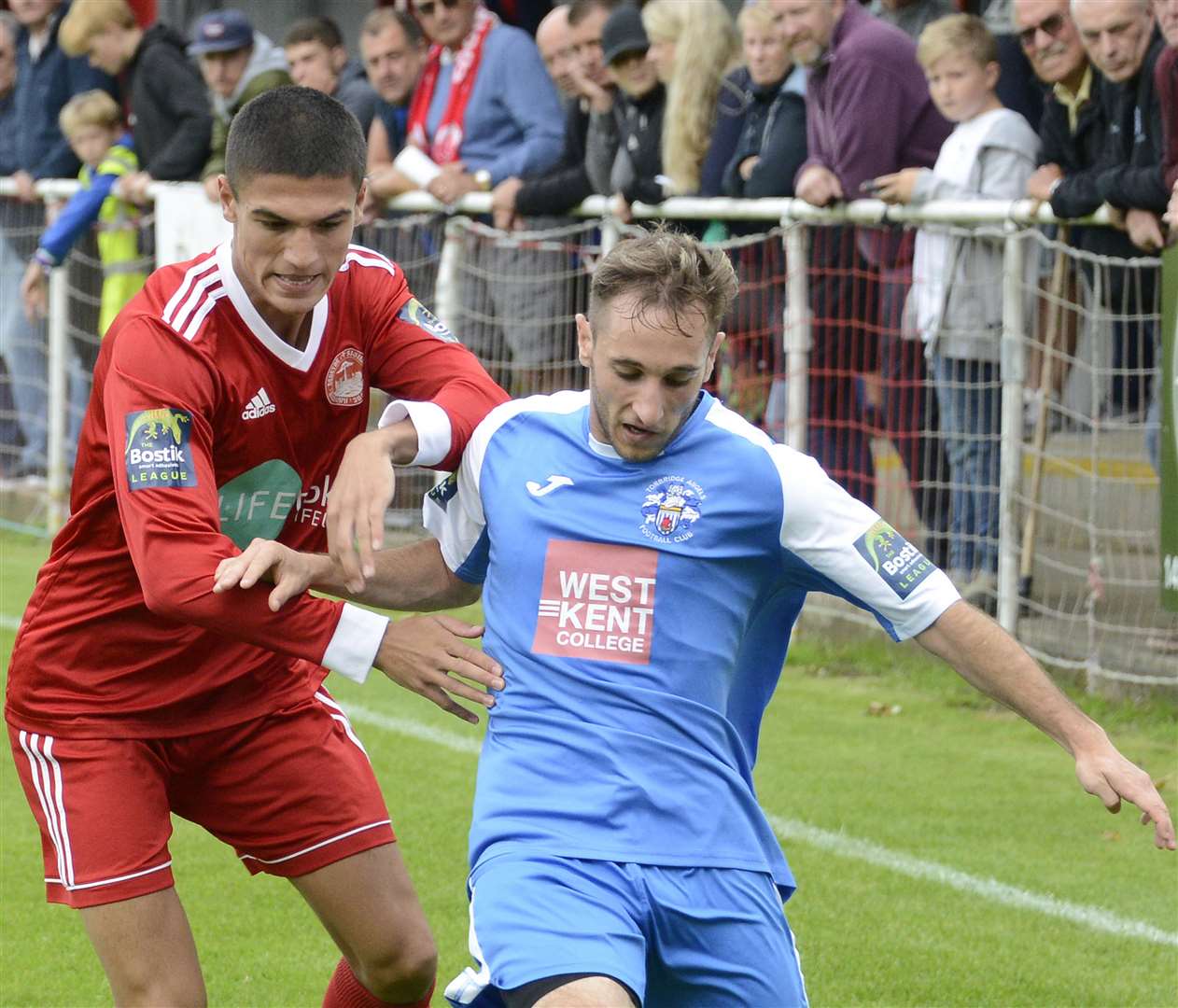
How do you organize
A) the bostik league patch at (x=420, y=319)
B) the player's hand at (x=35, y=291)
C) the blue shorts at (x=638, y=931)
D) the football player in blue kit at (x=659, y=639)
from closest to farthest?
the blue shorts at (x=638, y=931) → the football player in blue kit at (x=659, y=639) → the bostik league patch at (x=420, y=319) → the player's hand at (x=35, y=291)

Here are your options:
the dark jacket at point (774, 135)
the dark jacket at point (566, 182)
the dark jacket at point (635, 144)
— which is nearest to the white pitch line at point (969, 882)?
the dark jacket at point (774, 135)

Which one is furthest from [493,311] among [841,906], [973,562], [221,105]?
[841,906]

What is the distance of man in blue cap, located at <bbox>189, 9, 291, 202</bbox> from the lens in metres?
11.3

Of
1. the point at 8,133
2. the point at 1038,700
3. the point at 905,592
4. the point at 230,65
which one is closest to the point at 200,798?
the point at 905,592

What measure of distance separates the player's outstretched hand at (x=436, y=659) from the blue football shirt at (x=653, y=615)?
5cm

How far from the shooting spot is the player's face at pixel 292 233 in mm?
3746

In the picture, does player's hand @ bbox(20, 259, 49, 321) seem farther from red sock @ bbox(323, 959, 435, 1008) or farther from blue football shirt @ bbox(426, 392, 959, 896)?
blue football shirt @ bbox(426, 392, 959, 896)

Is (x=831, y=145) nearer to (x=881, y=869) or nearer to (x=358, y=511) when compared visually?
(x=881, y=869)

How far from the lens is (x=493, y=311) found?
10.7 metres

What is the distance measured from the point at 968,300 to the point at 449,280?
349 centimetres

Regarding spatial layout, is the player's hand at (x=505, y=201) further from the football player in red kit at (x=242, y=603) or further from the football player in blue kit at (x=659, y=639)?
→ the football player in blue kit at (x=659, y=639)

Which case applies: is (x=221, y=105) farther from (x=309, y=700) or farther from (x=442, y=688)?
(x=442, y=688)

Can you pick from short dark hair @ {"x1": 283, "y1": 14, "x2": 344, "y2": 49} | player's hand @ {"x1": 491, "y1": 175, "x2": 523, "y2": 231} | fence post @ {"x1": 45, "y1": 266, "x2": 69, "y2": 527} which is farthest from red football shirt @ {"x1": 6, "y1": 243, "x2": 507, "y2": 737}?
fence post @ {"x1": 45, "y1": 266, "x2": 69, "y2": 527}

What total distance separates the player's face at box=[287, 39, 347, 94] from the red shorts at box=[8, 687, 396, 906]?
7.15 m
